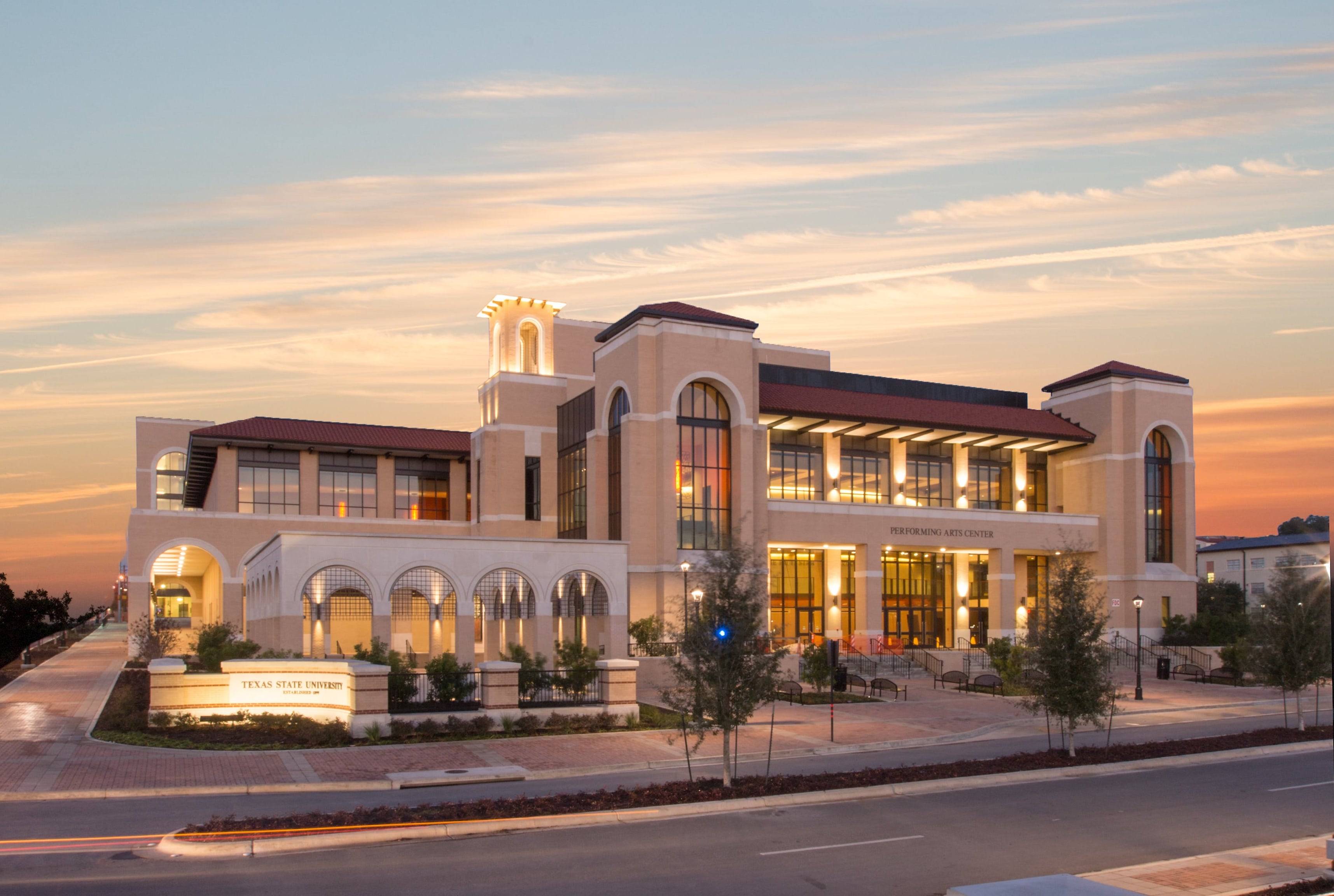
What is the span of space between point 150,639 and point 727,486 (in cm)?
2518

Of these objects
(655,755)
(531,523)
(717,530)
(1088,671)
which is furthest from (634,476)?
(1088,671)

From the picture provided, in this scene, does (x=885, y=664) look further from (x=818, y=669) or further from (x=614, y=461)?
(x=614, y=461)

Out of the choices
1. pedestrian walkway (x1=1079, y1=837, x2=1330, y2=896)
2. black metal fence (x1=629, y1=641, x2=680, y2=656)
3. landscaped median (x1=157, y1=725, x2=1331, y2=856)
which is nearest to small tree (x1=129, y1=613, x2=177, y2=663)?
black metal fence (x1=629, y1=641, x2=680, y2=656)

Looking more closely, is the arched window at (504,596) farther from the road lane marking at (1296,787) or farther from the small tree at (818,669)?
the road lane marking at (1296,787)

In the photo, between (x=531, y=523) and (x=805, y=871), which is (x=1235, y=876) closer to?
(x=805, y=871)

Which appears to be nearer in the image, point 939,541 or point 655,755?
point 655,755

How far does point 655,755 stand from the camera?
1021 inches

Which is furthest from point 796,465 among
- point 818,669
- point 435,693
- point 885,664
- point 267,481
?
point 435,693

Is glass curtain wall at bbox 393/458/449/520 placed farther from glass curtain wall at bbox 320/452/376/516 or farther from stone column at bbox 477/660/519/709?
stone column at bbox 477/660/519/709

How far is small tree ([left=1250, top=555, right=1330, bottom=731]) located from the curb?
6.37 metres

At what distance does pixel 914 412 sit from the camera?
62.1 m

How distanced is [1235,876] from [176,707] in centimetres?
2398

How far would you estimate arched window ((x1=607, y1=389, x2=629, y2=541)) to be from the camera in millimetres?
52625

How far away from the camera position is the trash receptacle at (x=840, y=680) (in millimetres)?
41344
